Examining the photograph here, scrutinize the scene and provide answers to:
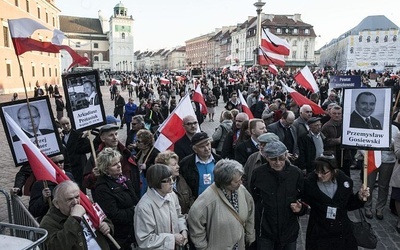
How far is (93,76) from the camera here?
16.7 ft

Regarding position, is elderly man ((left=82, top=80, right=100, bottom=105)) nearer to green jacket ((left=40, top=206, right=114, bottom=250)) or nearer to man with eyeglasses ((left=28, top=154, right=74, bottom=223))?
man with eyeglasses ((left=28, top=154, right=74, bottom=223))

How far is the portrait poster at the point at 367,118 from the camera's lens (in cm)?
414

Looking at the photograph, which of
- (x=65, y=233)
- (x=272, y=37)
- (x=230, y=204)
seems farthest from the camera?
(x=272, y=37)

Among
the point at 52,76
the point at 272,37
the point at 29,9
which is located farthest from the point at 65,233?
the point at 52,76

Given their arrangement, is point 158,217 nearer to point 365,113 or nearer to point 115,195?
point 115,195

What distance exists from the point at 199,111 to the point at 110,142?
23.5 feet

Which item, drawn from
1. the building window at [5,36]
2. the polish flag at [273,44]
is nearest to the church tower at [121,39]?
the building window at [5,36]

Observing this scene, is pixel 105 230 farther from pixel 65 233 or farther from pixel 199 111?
pixel 199 111

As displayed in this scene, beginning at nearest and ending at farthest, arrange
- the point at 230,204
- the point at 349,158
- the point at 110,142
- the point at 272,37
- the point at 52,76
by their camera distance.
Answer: the point at 230,204 → the point at 110,142 → the point at 349,158 → the point at 272,37 → the point at 52,76

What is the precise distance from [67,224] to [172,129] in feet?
10.1

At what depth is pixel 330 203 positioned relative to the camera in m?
3.76

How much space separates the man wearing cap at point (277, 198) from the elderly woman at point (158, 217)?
37.4 inches

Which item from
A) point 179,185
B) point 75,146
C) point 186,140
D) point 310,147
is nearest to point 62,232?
point 179,185

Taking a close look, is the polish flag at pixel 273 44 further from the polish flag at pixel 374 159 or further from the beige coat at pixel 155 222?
the beige coat at pixel 155 222
